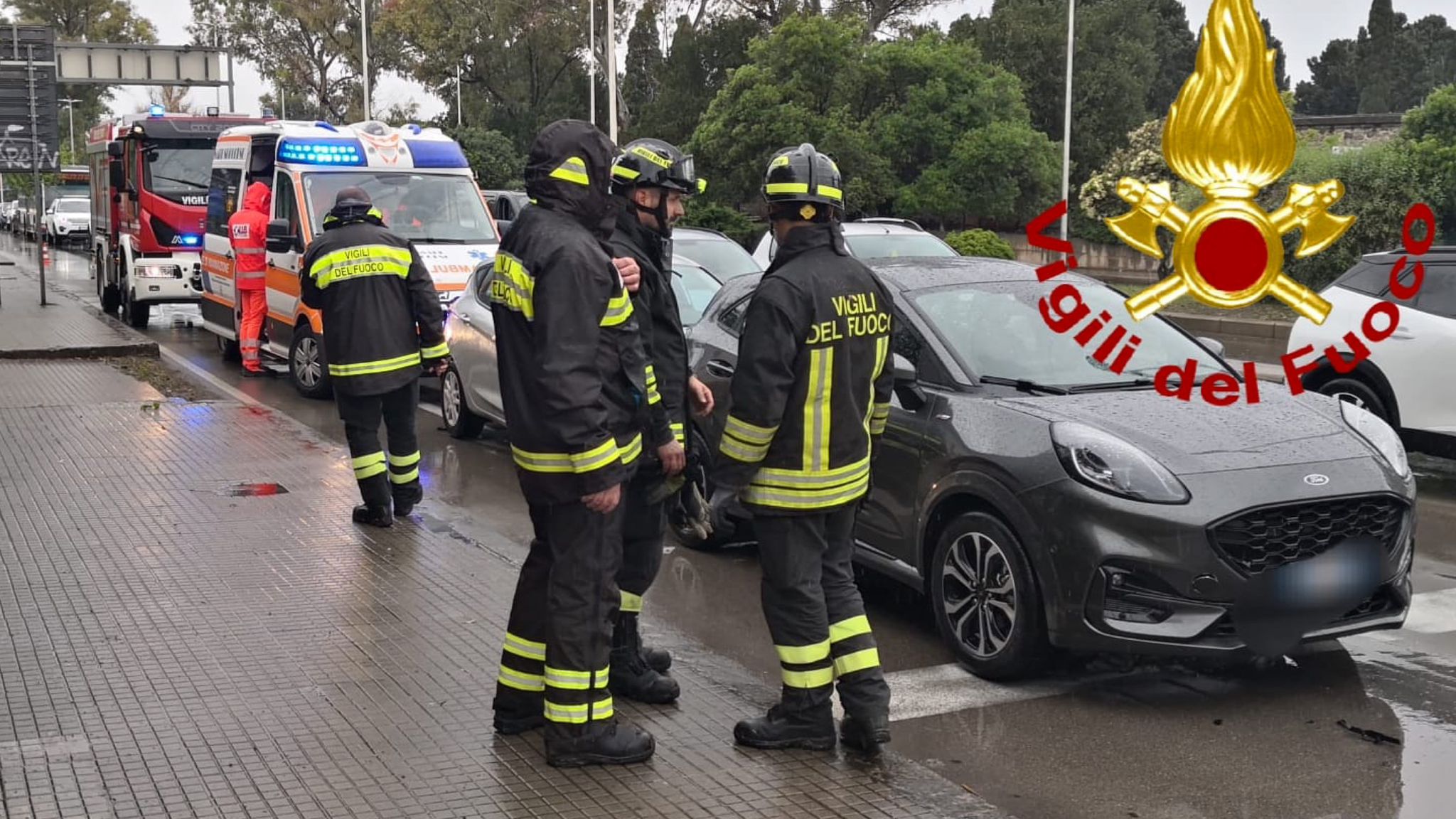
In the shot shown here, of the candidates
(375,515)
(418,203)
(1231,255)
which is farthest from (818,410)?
(1231,255)

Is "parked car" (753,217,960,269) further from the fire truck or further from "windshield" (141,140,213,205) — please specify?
"windshield" (141,140,213,205)

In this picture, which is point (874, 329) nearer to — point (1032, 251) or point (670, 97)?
point (1032, 251)

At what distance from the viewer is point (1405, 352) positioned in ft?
33.1

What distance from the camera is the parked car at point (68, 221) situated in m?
52.1

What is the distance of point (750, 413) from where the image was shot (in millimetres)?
4785

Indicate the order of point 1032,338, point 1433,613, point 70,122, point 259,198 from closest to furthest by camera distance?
point 1032,338
point 1433,613
point 259,198
point 70,122

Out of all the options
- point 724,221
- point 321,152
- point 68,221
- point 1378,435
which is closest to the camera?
point 1378,435

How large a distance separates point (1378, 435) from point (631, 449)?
10.3 feet

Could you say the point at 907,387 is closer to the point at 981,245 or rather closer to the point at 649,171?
the point at 649,171

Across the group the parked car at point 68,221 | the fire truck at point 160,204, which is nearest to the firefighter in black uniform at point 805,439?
the fire truck at point 160,204

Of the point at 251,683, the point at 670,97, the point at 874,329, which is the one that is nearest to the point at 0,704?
the point at 251,683

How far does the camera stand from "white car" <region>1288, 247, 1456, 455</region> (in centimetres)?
995

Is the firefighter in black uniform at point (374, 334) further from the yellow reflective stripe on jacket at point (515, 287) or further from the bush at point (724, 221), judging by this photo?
the bush at point (724, 221)

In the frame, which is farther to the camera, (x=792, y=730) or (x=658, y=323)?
(x=658, y=323)
